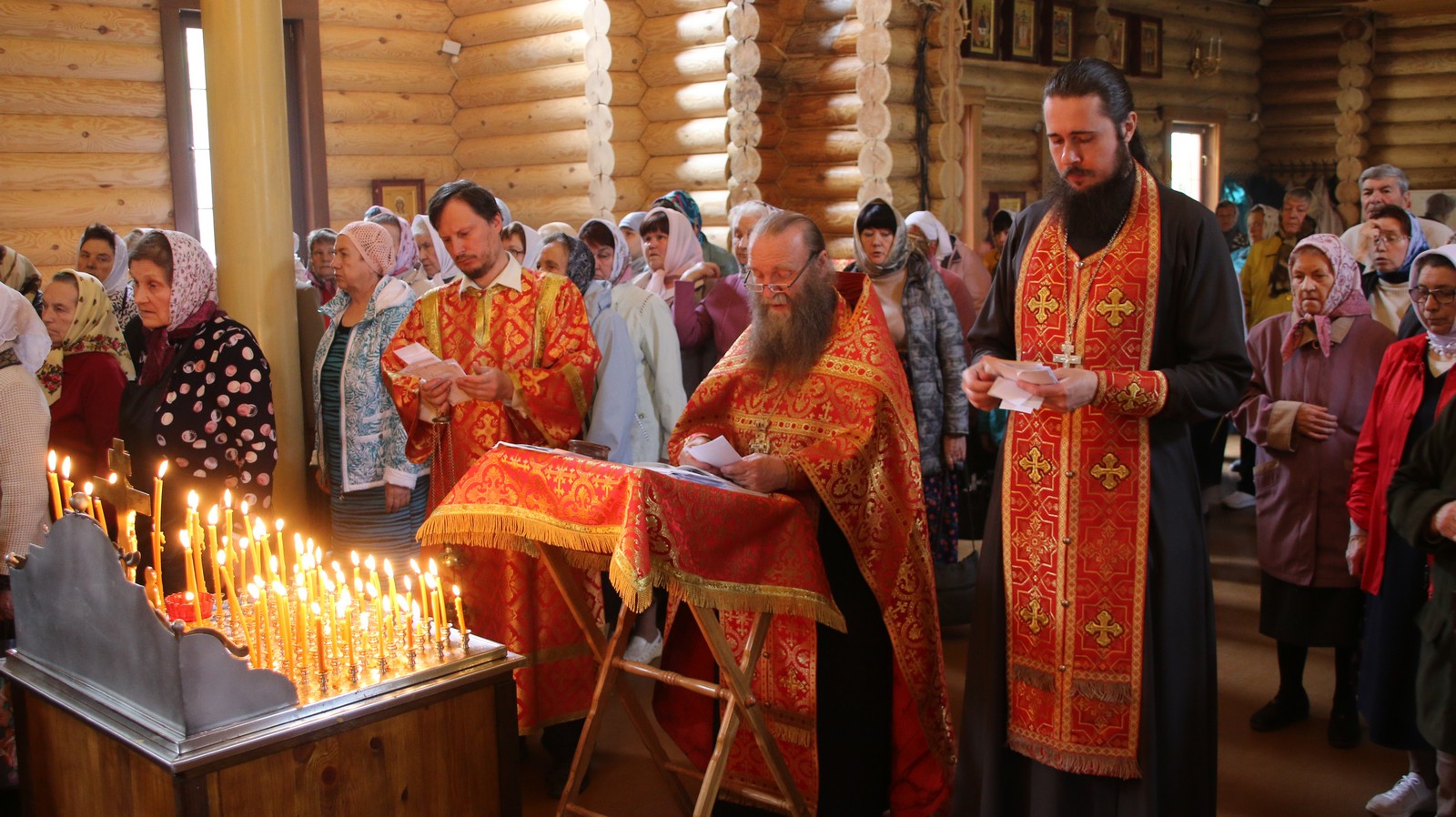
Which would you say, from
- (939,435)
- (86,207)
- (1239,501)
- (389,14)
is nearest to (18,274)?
(939,435)

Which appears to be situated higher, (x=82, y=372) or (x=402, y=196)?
(x=402, y=196)

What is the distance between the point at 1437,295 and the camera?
12.1 ft

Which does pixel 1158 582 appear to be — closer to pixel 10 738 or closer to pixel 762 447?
pixel 762 447

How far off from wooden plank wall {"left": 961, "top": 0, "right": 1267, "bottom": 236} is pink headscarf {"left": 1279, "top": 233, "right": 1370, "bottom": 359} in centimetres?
610

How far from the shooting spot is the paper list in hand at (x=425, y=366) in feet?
12.2

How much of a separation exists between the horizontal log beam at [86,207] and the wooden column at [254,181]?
4.43 metres

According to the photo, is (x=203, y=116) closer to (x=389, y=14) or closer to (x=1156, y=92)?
(x=389, y=14)

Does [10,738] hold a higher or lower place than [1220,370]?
lower

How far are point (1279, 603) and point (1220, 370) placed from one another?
1953 millimetres

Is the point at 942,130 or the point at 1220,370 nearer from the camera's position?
the point at 1220,370

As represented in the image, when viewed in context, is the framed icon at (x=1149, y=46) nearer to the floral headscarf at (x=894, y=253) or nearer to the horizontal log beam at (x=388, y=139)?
the horizontal log beam at (x=388, y=139)

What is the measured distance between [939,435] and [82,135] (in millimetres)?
6562

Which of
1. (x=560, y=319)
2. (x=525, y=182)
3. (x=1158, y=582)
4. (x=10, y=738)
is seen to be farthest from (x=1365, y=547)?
(x=525, y=182)

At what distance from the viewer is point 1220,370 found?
286cm
